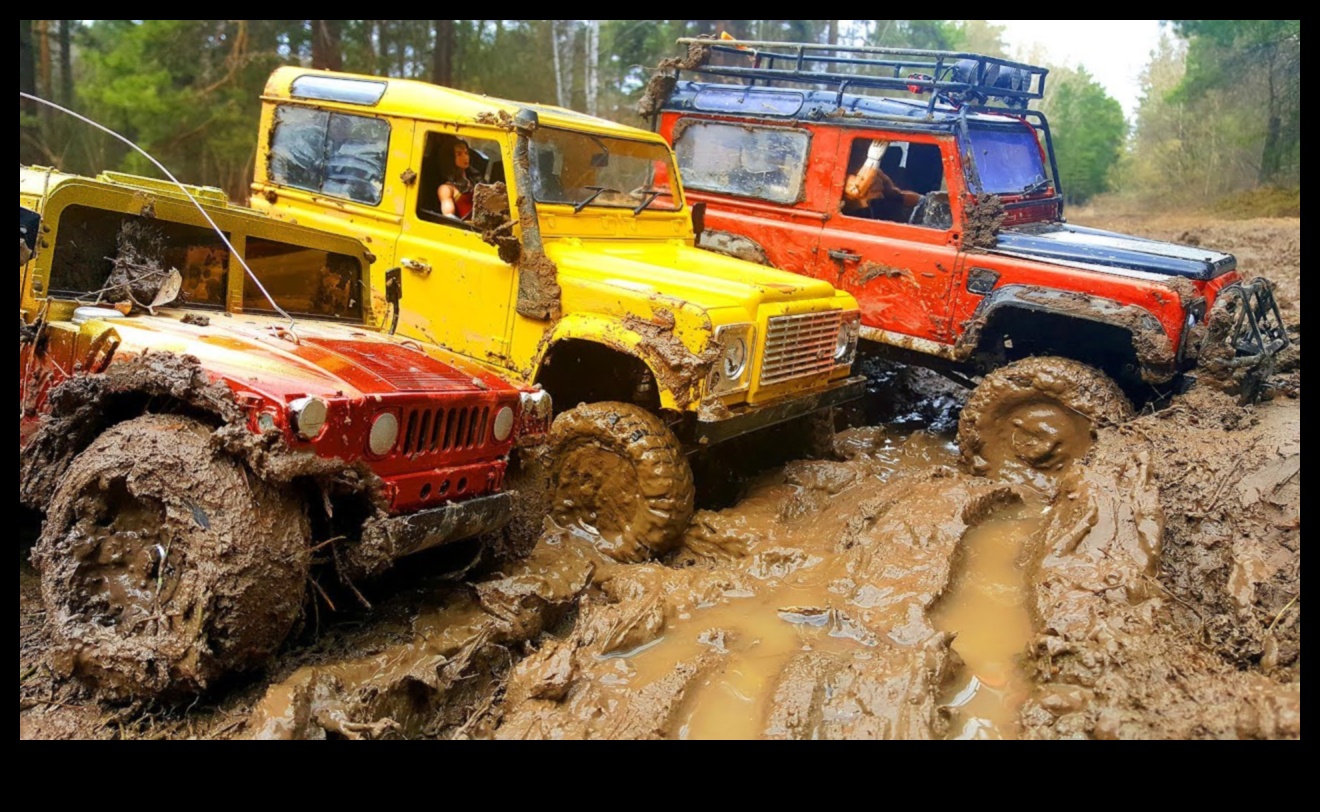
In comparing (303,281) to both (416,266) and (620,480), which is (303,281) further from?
(620,480)

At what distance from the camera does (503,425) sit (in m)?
4.00

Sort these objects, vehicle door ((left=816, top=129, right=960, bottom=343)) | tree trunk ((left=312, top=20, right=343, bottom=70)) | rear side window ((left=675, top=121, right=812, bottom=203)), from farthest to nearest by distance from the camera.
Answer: tree trunk ((left=312, top=20, right=343, bottom=70)) < rear side window ((left=675, top=121, right=812, bottom=203)) < vehicle door ((left=816, top=129, right=960, bottom=343))

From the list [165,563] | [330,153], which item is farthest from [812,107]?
[165,563]

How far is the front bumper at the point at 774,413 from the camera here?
4.94 metres

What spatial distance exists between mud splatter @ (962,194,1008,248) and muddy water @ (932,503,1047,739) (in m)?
2.23

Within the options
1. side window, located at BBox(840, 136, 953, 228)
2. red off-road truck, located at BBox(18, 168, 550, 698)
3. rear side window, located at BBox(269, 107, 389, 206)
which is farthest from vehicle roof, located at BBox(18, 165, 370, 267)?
side window, located at BBox(840, 136, 953, 228)

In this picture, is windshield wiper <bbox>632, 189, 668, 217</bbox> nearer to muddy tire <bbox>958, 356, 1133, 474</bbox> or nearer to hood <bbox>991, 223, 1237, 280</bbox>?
hood <bbox>991, 223, 1237, 280</bbox>

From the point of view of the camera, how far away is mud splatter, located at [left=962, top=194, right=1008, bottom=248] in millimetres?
6613

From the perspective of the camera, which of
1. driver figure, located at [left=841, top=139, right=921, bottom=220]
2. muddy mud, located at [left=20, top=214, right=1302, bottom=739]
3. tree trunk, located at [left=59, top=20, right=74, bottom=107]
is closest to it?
muddy mud, located at [left=20, top=214, right=1302, bottom=739]

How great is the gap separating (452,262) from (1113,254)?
4.24 metres

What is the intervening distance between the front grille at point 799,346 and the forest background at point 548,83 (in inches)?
267

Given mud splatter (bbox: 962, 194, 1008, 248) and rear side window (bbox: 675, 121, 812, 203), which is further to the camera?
rear side window (bbox: 675, 121, 812, 203)

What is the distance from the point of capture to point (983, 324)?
252 inches

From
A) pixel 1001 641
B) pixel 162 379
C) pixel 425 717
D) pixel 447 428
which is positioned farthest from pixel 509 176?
pixel 1001 641
